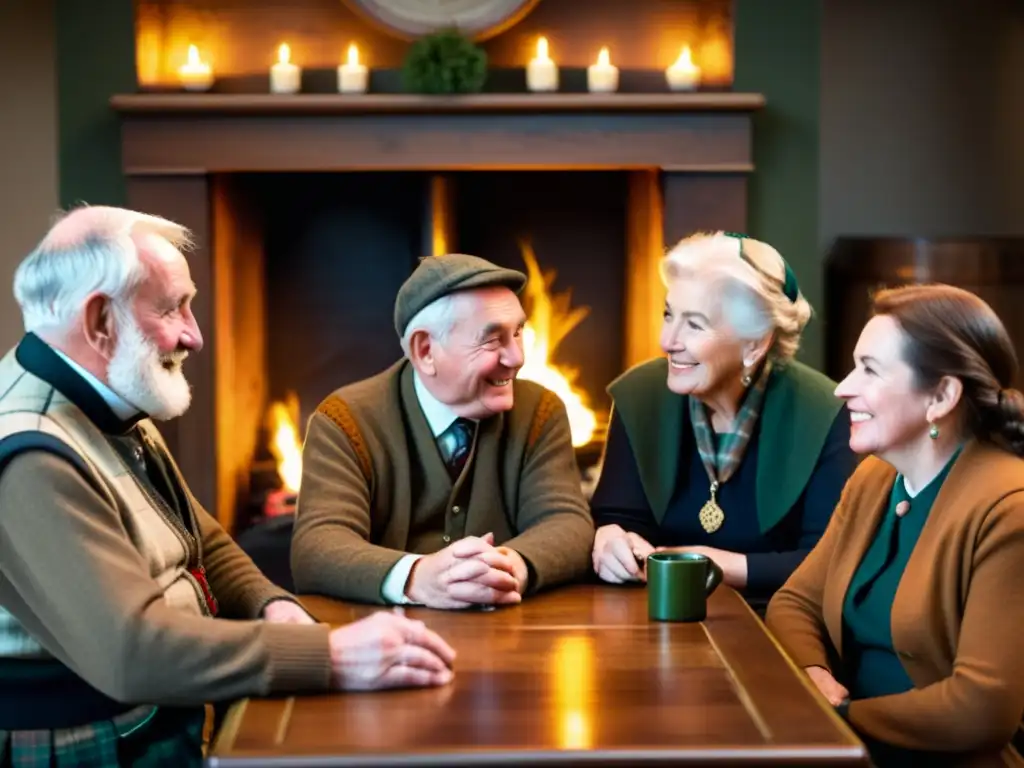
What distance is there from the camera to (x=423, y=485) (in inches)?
93.7

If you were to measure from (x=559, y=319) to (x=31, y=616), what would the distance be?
2743 mm

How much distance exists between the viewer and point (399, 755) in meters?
1.46

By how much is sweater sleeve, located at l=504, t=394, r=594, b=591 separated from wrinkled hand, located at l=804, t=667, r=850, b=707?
1.30 ft

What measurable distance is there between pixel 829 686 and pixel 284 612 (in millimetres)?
758

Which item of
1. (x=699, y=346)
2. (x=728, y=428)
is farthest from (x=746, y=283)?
(x=728, y=428)

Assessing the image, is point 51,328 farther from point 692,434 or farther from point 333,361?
point 333,361

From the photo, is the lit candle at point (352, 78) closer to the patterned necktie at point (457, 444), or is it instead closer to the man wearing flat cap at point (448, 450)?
the man wearing flat cap at point (448, 450)

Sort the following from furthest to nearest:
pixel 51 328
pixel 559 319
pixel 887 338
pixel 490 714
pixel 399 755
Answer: pixel 559 319, pixel 887 338, pixel 51 328, pixel 490 714, pixel 399 755

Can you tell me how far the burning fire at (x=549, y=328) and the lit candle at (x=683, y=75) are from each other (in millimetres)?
692

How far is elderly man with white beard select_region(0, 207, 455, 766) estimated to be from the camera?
5.50ft

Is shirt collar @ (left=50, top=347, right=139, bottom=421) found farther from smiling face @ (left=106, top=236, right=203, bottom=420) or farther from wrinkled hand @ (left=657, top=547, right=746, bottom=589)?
wrinkled hand @ (left=657, top=547, right=746, bottom=589)

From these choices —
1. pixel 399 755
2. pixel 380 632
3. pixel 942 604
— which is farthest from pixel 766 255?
pixel 399 755

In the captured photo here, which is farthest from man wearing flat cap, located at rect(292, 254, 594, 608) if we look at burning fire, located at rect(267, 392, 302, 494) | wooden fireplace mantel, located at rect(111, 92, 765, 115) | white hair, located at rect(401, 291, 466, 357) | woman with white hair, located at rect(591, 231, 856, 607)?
burning fire, located at rect(267, 392, 302, 494)

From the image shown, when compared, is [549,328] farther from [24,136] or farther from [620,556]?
[620,556]
